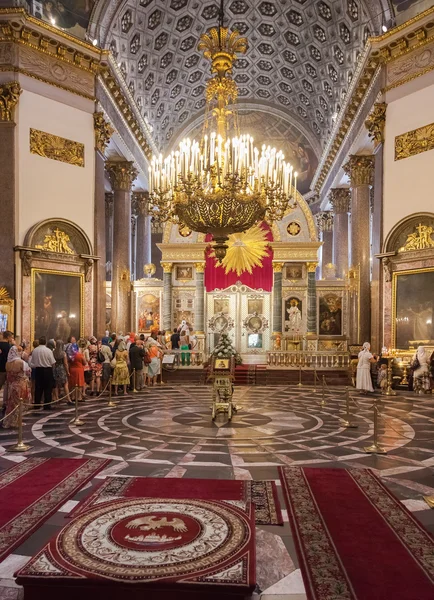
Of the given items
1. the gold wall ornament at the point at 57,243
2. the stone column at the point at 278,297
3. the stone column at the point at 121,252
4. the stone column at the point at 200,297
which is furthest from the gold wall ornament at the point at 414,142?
the stone column at the point at 121,252

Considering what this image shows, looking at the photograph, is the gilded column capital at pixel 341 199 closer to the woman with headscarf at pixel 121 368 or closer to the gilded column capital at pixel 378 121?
the gilded column capital at pixel 378 121

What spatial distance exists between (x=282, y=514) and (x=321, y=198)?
2603 centimetres

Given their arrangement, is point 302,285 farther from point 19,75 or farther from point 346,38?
point 19,75

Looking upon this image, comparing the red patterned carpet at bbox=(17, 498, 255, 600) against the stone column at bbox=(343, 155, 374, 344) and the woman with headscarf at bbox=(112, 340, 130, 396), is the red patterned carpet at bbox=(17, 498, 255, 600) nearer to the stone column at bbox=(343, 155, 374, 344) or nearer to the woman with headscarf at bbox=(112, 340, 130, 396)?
the woman with headscarf at bbox=(112, 340, 130, 396)

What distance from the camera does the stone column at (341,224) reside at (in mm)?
25188

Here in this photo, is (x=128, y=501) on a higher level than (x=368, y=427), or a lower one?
higher

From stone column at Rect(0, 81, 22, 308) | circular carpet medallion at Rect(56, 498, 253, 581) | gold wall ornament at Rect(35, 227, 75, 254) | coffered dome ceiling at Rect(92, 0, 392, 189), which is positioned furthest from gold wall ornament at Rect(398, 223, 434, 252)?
circular carpet medallion at Rect(56, 498, 253, 581)

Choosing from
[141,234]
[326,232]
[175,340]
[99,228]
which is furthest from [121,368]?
[326,232]

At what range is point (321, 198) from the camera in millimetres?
28984

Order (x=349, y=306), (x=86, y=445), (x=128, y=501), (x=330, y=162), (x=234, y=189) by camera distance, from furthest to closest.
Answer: (x=330, y=162) < (x=349, y=306) < (x=234, y=189) < (x=86, y=445) < (x=128, y=501)

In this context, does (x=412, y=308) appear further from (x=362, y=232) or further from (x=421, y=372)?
(x=362, y=232)

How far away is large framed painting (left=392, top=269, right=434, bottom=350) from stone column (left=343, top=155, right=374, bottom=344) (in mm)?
2482

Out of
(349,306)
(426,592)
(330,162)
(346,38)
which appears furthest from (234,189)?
(330,162)

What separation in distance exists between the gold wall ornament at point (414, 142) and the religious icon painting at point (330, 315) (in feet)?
21.1
